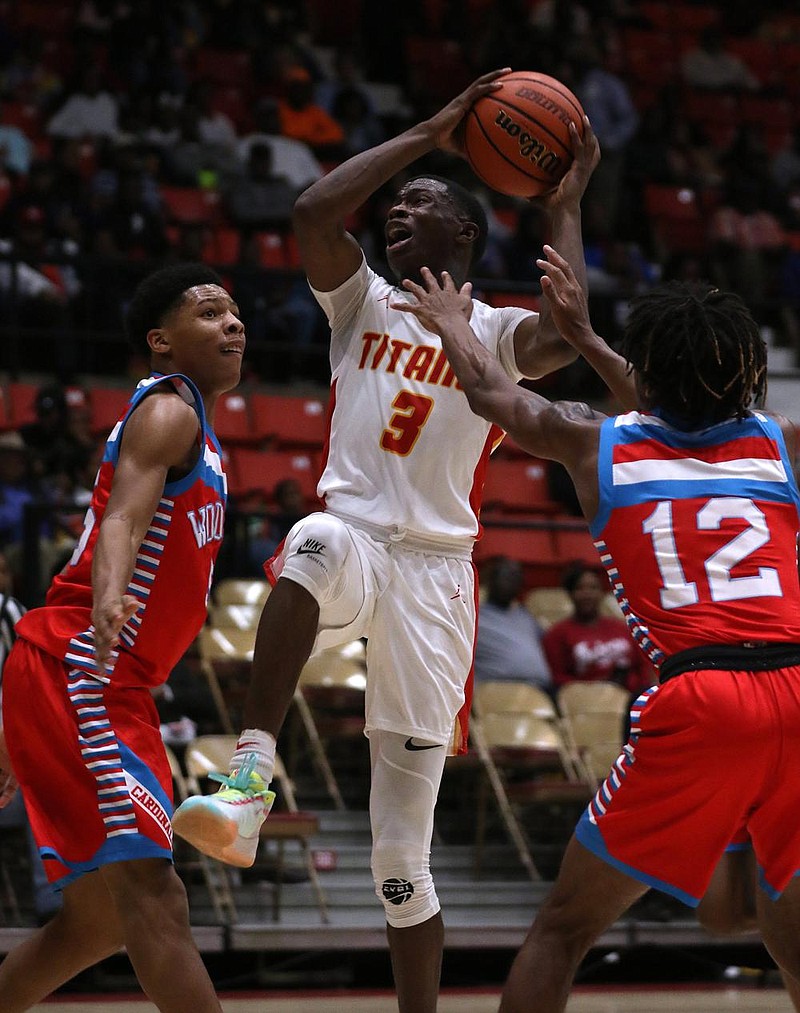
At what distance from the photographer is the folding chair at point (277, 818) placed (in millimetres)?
7922

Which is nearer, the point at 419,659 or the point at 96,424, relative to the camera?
the point at 419,659

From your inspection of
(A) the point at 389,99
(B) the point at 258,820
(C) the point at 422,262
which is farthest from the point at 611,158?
(B) the point at 258,820

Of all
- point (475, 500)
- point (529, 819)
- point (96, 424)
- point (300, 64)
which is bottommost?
point (529, 819)

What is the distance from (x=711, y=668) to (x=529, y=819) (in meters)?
5.51

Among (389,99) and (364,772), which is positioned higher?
(389,99)

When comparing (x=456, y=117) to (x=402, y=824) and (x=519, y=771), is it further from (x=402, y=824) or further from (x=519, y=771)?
(x=519, y=771)

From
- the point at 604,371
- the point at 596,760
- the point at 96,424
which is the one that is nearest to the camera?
the point at 604,371

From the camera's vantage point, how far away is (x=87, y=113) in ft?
45.8

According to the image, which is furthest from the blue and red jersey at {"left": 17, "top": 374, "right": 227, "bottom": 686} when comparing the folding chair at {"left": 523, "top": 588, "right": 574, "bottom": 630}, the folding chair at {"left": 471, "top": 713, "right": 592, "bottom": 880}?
the folding chair at {"left": 523, "top": 588, "right": 574, "bottom": 630}

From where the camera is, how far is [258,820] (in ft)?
14.4

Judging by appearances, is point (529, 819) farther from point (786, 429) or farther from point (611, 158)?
point (611, 158)

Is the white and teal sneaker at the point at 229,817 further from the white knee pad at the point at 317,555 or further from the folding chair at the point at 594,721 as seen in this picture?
the folding chair at the point at 594,721

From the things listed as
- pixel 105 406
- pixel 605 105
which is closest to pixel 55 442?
pixel 105 406

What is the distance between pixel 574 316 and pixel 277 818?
3.93 meters
